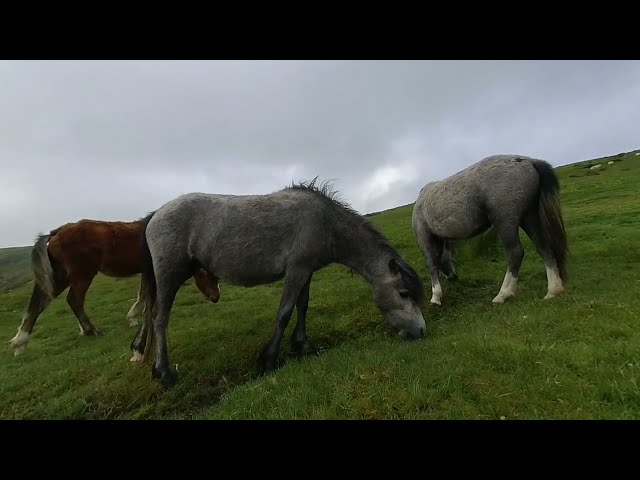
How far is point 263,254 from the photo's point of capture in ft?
22.9

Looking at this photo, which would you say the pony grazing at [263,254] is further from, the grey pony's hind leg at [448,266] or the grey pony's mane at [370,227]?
the grey pony's hind leg at [448,266]

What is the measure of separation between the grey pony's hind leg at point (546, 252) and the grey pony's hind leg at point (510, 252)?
1.32 ft

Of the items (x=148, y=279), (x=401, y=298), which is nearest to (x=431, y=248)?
(x=401, y=298)

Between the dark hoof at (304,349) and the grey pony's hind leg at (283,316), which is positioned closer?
the grey pony's hind leg at (283,316)

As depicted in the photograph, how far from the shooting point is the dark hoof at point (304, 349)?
24.1ft

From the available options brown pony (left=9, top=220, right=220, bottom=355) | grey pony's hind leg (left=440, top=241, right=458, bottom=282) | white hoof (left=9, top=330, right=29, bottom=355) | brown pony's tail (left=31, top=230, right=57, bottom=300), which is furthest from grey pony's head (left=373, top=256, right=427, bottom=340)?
white hoof (left=9, top=330, right=29, bottom=355)

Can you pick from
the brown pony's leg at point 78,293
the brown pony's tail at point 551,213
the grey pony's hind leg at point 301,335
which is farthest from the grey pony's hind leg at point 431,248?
the brown pony's leg at point 78,293

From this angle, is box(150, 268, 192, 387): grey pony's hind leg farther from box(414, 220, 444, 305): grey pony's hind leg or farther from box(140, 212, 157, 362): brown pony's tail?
box(414, 220, 444, 305): grey pony's hind leg

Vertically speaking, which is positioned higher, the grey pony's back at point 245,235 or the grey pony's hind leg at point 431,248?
the grey pony's back at point 245,235

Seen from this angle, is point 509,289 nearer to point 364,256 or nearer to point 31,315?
point 364,256

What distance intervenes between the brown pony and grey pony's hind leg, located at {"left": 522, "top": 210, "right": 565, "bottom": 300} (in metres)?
7.58
